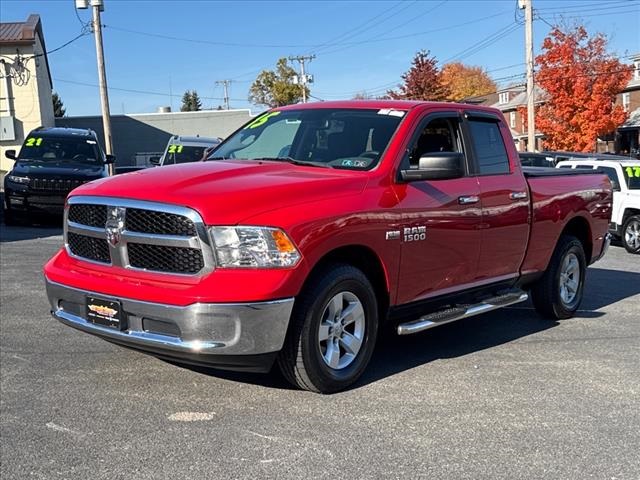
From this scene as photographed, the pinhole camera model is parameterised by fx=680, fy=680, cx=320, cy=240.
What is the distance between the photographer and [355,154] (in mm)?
5016

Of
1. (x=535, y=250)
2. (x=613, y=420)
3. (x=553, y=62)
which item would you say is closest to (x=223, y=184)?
(x=613, y=420)

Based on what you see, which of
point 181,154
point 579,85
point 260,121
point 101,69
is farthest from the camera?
point 579,85

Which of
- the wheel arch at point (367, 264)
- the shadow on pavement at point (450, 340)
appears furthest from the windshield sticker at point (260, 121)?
the shadow on pavement at point (450, 340)

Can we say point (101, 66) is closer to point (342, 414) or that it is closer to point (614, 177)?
point (614, 177)

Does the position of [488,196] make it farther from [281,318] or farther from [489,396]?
[281,318]

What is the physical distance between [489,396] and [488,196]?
1782 mm

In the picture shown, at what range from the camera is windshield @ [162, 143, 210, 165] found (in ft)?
52.4

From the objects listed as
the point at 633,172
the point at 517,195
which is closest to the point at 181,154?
the point at 633,172

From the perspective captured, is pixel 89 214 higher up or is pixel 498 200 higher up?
pixel 89 214

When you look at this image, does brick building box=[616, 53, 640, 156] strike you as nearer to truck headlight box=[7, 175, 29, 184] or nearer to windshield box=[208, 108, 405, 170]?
truck headlight box=[7, 175, 29, 184]

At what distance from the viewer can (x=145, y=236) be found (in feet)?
13.4

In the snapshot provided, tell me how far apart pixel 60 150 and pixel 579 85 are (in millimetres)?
28096

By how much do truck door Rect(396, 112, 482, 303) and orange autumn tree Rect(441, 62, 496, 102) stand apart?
72.4 meters

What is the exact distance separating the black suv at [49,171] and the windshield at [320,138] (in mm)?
8840
